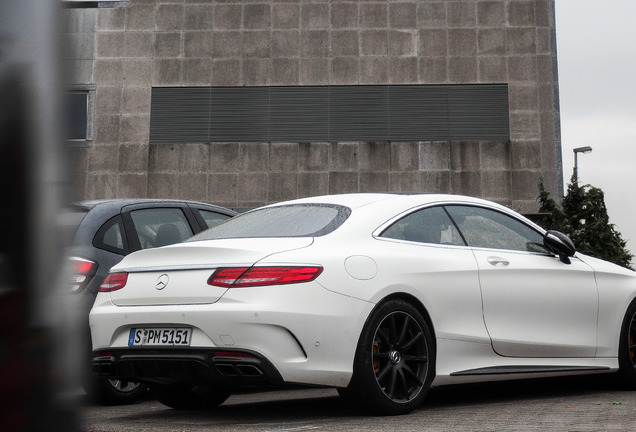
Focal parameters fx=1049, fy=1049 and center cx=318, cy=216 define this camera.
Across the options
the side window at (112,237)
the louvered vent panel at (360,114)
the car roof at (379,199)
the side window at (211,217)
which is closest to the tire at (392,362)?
the car roof at (379,199)

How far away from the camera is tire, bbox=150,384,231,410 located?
696 cm

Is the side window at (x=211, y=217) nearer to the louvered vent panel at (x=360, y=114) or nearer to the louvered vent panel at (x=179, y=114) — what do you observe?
the louvered vent panel at (x=360, y=114)

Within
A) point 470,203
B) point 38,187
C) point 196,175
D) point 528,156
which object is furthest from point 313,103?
point 38,187

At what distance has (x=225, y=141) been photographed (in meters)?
27.7

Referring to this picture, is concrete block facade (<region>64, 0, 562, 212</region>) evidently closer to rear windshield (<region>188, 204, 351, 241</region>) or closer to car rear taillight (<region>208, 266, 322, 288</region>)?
rear windshield (<region>188, 204, 351, 241</region>)

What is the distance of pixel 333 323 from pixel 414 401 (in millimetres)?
810

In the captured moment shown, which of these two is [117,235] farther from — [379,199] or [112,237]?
[379,199]

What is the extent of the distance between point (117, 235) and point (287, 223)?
1878 millimetres

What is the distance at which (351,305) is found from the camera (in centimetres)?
599

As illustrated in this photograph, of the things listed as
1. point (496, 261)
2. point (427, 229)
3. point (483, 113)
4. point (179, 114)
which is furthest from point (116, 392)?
point (483, 113)

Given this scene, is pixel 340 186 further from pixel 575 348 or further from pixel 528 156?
pixel 575 348

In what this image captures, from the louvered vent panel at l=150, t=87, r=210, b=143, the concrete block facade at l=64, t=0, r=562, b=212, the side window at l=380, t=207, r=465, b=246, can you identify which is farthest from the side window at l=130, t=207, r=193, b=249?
the louvered vent panel at l=150, t=87, r=210, b=143

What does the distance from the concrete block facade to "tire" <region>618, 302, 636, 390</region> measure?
18.8 m

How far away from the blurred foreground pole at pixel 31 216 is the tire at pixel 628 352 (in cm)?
706
